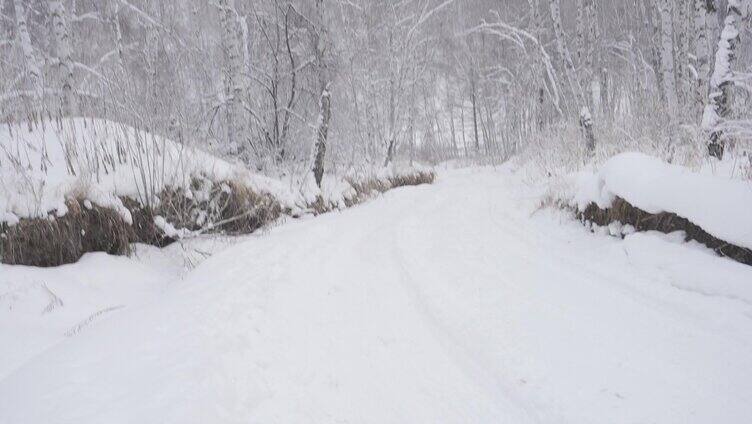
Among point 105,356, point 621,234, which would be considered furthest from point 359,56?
point 105,356

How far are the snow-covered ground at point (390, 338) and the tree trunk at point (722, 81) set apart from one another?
267 centimetres

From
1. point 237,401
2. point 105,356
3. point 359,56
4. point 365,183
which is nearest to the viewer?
point 237,401

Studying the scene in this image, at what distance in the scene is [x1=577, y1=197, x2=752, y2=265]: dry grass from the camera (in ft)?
7.97

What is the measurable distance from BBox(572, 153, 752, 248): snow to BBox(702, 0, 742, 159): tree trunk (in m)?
1.95

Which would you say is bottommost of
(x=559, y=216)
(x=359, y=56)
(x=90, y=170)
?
(x=559, y=216)

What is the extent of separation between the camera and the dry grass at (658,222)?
2.43 metres

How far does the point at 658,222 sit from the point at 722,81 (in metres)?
2.87

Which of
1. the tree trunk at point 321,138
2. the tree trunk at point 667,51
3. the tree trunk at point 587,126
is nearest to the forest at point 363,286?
the tree trunk at point 587,126

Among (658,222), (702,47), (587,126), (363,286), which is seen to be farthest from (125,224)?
(702,47)

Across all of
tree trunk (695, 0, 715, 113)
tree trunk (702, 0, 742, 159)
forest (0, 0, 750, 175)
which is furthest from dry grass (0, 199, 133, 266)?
tree trunk (695, 0, 715, 113)

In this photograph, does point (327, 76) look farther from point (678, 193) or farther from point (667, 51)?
point (667, 51)

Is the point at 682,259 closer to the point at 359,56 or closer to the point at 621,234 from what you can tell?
the point at 621,234

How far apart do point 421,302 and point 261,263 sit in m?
1.17

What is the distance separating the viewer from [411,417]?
4.48ft
